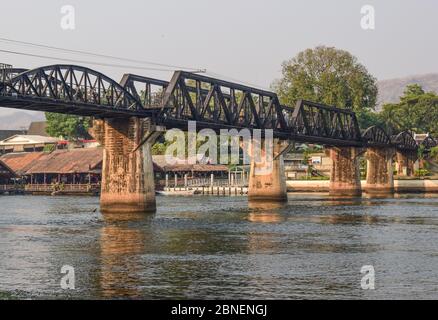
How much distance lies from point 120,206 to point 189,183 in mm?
93672

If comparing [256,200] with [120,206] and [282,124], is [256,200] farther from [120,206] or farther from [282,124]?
[120,206]

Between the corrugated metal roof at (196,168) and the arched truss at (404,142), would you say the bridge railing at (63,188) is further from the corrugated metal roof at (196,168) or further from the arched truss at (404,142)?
the arched truss at (404,142)

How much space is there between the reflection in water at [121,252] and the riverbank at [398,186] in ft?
313

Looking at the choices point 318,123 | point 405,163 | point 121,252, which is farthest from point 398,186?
point 121,252

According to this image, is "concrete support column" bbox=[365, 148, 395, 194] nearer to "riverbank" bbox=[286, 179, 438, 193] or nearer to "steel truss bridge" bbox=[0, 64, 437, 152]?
"riverbank" bbox=[286, 179, 438, 193]

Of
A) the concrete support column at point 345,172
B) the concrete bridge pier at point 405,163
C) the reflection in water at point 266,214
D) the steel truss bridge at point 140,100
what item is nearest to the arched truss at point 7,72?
the steel truss bridge at point 140,100

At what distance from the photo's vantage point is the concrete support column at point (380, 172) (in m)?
170

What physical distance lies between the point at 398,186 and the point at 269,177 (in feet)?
188

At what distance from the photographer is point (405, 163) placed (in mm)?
197250

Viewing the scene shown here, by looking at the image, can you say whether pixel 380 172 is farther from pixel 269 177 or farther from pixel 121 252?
pixel 121 252

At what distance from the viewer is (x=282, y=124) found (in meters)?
132

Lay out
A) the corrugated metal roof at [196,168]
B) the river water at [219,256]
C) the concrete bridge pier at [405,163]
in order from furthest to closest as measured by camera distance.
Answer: the concrete bridge pier at [405,163], the corrugated metal roof at [196,168], the river water at [219,256]

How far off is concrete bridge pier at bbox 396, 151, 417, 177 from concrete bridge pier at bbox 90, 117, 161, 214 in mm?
115367
